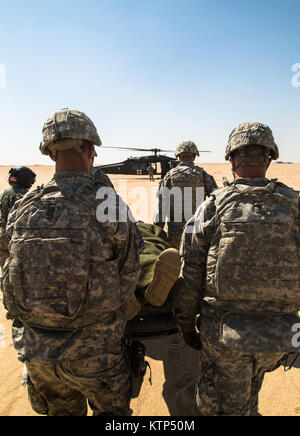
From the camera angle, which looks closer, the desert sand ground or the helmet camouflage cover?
the helmet camouflage cover

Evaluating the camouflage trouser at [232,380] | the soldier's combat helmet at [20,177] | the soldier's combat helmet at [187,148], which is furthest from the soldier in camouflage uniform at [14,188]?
the camouflage trouser at [232,380]

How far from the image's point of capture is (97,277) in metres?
1.65

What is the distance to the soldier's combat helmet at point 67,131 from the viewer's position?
5.80ft

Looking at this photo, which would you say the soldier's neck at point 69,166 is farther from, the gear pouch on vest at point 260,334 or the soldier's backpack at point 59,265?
the gear pouch on vest at point 260,334

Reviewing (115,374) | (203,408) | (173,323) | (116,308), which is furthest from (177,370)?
(116,308)

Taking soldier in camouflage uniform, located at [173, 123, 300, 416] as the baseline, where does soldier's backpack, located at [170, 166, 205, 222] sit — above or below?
above

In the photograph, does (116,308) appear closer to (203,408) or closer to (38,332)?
(38,332)

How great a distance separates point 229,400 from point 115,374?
2.37 ft

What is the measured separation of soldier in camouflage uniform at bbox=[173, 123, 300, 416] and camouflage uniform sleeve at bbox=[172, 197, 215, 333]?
0.15ft

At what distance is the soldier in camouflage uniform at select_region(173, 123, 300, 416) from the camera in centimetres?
172

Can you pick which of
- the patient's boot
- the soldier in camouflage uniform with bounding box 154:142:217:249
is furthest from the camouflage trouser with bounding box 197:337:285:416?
the soldier in camouflage uniform with bounding box 154:142:217:249

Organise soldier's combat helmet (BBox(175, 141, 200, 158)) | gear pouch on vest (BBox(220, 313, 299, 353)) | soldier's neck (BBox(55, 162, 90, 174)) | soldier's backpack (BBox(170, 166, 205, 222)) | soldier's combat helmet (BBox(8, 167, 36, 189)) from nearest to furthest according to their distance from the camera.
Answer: gear pouch on vest (BBox(220, 313, 299, 353))
soldier's neck (BBox(55, 162, 90, 174))
soldier's combat helmet (BBox(8, 167, 36, 189))
soldier's backpack (BBox(170, 166, 205, 222))
soldier's combat helmet (BBox(175, 141, 200, 158))

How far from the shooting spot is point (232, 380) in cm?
175

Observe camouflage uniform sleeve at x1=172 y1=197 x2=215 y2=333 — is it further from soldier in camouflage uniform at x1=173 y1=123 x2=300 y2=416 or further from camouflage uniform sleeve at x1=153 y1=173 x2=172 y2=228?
camouflage uniform sleeve at x1=153 y1=173 x2=172 y2=228
